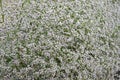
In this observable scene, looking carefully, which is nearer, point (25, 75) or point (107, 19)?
point (25, 75)

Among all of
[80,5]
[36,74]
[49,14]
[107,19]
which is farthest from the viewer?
[107,19]

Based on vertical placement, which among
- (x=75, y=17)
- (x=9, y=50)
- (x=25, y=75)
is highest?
(x=75, y=17)

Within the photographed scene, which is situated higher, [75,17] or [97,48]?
[75,17]

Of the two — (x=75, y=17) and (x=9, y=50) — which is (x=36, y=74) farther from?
(x=75, y=17)

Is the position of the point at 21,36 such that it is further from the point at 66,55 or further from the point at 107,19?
the point at 107,19

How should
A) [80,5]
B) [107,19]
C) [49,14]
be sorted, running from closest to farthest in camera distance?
[49,14]
[80,5]
[107,19]

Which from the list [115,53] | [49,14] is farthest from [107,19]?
[49,14]
